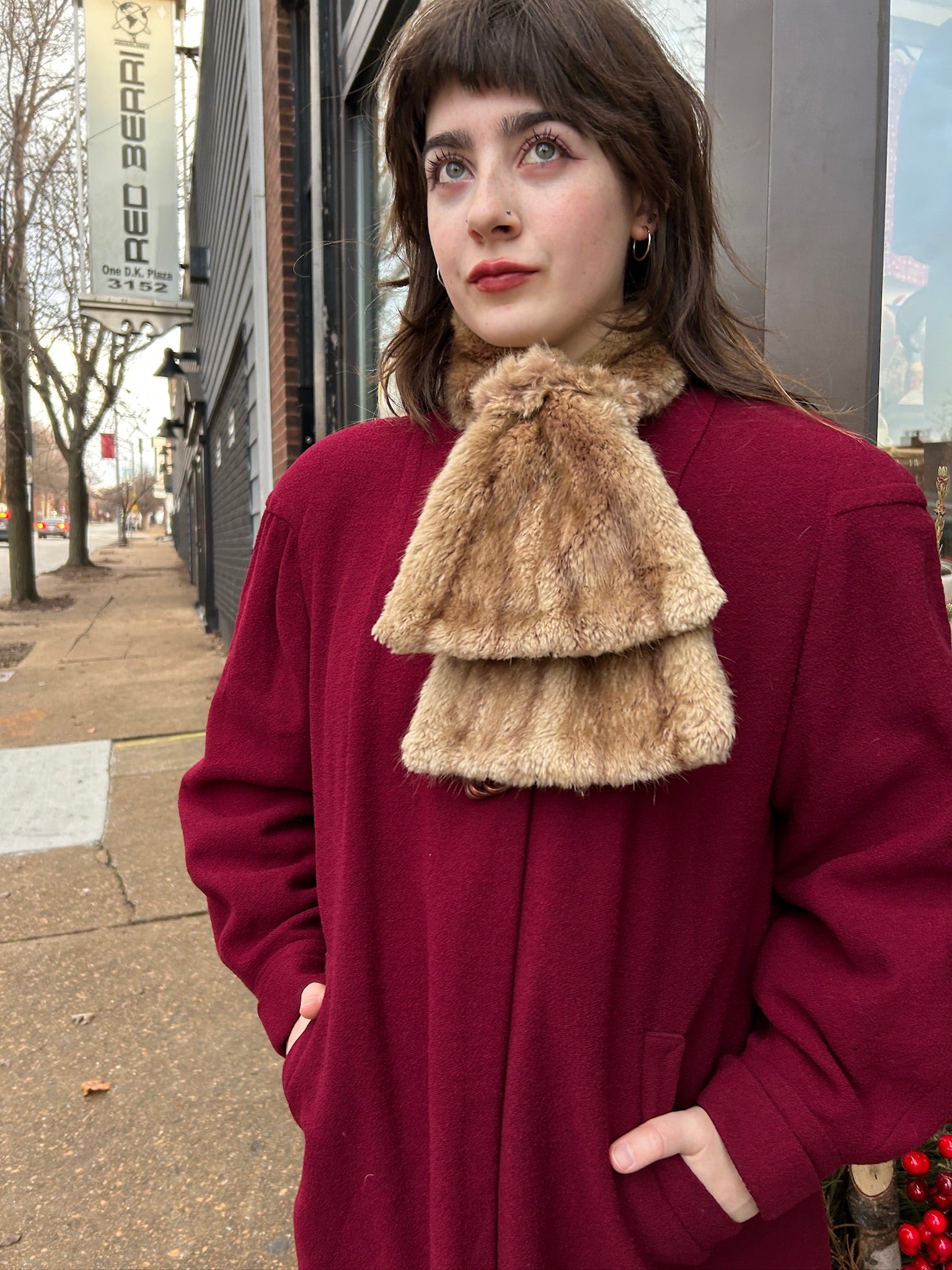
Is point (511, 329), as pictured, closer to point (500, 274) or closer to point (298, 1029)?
point (500, 274)

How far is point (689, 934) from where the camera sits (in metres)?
1.08

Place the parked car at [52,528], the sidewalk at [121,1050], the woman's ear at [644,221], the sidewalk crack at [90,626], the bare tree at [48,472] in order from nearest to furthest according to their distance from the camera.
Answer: the woman's ear at [644,221] → the sidewalk at [121,1050] → the sidewalk crack at [90,626] → the bare tree at [48,472] → the parked car at [52,528]

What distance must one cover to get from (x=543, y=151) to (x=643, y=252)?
0.19m

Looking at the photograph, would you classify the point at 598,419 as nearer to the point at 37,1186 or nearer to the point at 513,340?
the point at 513,340

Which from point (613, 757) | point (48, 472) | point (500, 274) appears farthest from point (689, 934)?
point (48, 472)

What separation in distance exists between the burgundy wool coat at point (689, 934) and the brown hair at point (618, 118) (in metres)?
0.10

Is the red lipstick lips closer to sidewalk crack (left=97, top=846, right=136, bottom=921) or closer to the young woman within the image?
the young woman

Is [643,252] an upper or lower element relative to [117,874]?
upper

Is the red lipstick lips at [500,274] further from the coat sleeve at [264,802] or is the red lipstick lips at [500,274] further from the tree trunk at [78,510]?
the tree trunk at [78,510]

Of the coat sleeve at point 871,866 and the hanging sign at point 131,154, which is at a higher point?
the hanging sign at point 131,154

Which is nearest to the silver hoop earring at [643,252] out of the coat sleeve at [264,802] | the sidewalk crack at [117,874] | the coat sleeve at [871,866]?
the coat sleeve at [871,866]

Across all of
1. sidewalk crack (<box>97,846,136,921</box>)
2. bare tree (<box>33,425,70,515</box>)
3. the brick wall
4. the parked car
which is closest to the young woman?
sidewalk crack (<box>97,846,136,921</box>)

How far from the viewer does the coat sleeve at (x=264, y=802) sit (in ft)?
4.42

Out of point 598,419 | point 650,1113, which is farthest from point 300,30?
point 650,1113
